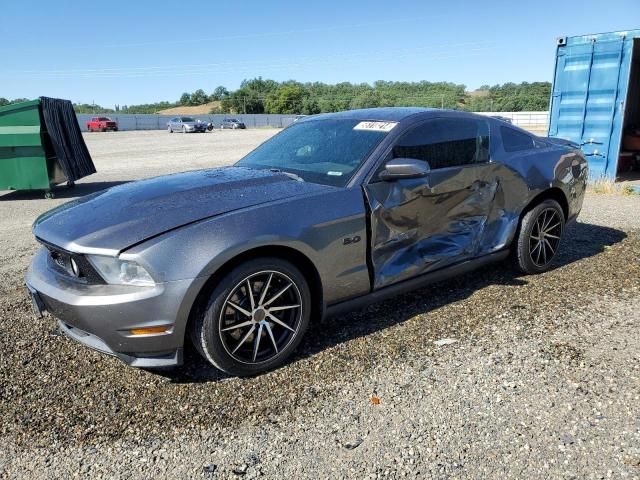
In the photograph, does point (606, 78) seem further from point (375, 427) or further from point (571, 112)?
point (375, 427)

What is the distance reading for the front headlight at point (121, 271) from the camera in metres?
2.75

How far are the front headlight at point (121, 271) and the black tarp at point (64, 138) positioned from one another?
9.48 m

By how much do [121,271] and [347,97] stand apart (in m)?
83.5

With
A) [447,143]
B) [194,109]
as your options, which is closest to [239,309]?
[447,143]

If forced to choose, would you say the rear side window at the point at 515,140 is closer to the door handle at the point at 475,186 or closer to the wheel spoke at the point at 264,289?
the door handle at the point at 475,186

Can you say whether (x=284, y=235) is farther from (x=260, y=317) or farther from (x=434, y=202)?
(x=434, y=202)

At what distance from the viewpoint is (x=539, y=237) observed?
4.86m

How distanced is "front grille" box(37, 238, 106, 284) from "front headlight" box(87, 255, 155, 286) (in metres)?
0.05

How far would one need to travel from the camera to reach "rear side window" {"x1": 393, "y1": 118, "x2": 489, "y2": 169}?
3.87 metres

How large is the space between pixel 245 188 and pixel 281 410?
56.4 inches

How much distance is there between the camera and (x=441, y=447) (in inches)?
99.0

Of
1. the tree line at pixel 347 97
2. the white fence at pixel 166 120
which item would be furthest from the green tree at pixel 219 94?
the white fence at pixel 166 120

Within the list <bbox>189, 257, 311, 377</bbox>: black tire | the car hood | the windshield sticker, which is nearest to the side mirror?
the windshield sticker

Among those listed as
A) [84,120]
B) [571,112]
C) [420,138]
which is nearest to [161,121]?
[84,120]
